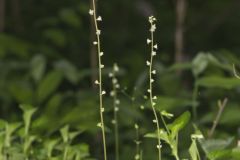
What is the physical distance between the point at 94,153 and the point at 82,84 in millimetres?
646

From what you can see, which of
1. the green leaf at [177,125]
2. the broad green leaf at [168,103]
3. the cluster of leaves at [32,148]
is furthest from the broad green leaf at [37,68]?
the green leaf at [177,125]

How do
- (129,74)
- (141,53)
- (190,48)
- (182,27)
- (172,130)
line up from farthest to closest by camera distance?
(190,48) < (141,53) < (129,74) < (182,27) < (172,130)

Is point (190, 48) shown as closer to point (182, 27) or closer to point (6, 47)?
point (182, 27)

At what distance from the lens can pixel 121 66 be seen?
3193 millimetres

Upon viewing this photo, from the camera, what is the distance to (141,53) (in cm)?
346

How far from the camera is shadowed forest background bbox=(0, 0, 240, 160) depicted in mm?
1937

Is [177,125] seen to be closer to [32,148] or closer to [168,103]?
[32,148]

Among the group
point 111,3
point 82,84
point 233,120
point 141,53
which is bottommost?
point 233,120

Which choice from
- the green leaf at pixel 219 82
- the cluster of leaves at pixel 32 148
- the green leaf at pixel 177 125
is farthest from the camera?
the green leaf at pixel 219 82

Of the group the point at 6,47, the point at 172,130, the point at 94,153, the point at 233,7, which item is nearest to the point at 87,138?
the point at 94,153

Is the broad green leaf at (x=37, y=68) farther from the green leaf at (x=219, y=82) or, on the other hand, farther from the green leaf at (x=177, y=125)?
the green leaf at (x=177, y=125)

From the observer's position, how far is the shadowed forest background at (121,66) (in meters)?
1.94

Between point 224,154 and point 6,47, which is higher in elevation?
point 6,47

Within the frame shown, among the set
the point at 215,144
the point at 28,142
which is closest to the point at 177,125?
the point at 215,144
